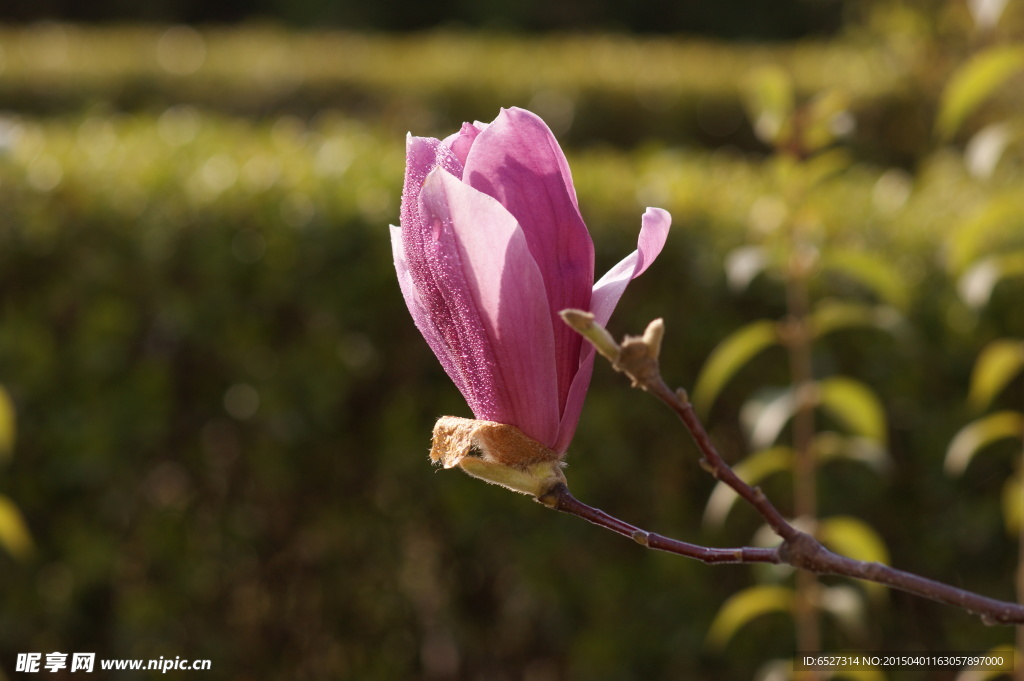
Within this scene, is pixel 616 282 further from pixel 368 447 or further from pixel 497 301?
pixel 368 447

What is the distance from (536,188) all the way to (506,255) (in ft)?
0.16

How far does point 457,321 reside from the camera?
0.63 m

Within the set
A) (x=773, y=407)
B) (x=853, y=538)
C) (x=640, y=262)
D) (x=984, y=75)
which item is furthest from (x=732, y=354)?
(x=640, y=262)

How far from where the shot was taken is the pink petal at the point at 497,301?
586 millimetres

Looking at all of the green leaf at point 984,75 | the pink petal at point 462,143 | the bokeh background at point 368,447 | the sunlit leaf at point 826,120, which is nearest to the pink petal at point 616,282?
the pink petal at point 462,143

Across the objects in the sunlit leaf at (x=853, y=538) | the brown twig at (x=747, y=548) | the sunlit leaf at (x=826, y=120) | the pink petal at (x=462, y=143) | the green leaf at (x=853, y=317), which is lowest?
the brown twig at (x=747, y=548)

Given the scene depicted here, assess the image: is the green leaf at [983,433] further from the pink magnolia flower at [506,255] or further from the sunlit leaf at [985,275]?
the pink magnolia flower at [506,255]

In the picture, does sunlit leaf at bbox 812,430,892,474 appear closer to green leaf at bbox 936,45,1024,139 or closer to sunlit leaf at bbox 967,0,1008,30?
green leaf at bbox 936,45,1024,139

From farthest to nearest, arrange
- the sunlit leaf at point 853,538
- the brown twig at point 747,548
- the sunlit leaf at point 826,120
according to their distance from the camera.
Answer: the sunlit leaf at point 853,538 < the sunlit leaf at point 826,120 < the brown twig at point 747,548

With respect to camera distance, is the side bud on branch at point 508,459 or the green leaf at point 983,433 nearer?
the side bud on branch at point 508,459

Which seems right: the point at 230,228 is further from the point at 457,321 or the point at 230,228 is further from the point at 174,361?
the point at 457,321

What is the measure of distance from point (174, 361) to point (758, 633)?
1596 mm

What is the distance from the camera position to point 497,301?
0.60 m

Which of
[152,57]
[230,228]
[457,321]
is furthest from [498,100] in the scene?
[457,321]
